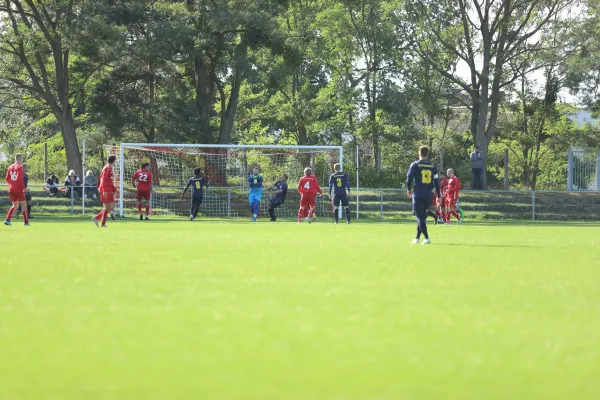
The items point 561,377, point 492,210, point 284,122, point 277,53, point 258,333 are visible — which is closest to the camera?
point 561,377

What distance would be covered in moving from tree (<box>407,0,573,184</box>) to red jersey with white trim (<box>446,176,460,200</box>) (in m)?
13.6

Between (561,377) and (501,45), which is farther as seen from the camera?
(501,45)

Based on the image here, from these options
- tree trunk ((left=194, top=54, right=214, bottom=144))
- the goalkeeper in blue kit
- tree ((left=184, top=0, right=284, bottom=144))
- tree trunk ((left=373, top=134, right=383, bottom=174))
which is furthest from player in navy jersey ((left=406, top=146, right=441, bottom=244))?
tree trunk ((left=373, top=134, right=383, bottom=174))

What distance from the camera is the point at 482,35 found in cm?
4559

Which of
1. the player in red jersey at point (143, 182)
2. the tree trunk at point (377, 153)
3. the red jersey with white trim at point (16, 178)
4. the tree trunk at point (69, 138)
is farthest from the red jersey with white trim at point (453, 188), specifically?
the tree trunk at point (69, 138)

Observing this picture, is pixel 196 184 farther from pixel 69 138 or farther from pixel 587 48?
pixel 587 48

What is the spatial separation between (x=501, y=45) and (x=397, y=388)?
42.8m

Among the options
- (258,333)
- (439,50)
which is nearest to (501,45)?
(439,50)

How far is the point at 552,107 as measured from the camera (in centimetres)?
5428

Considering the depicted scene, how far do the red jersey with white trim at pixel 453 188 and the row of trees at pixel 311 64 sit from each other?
1335cm

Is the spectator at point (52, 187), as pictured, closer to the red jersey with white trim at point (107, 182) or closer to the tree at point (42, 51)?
the tree at point (42, 51)

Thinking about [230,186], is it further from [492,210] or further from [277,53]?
[492,210]

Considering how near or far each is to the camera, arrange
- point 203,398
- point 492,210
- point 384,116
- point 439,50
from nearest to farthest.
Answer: point 203,398 < point 492,210 < point 439,50 < point 384,116

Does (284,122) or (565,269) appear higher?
(284,122)
